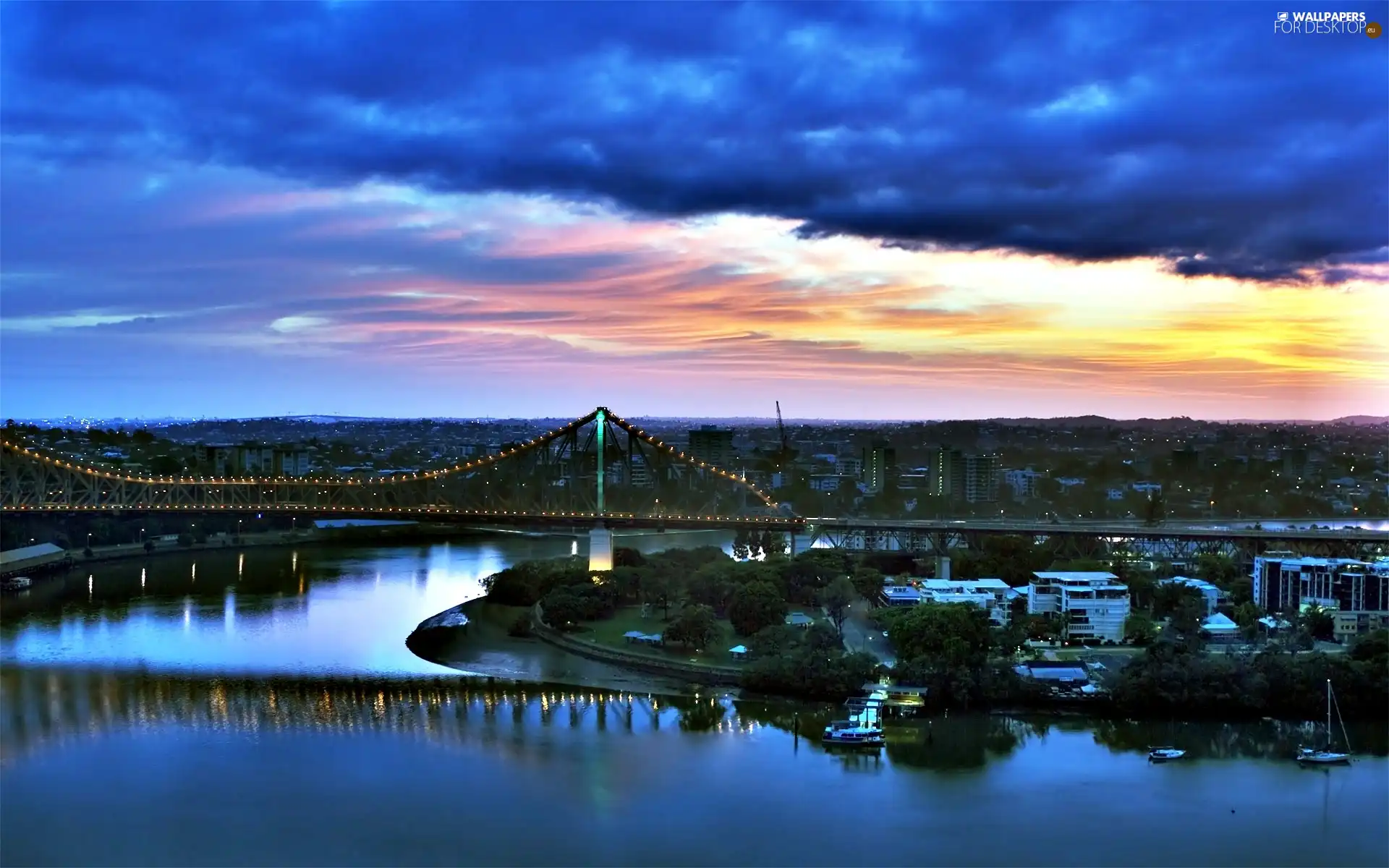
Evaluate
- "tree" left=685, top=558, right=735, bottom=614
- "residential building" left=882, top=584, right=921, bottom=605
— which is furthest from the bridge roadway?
"tree" left=685, top=558, right=735, bottom=614

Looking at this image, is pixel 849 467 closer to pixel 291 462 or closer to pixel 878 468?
pixel 878 468

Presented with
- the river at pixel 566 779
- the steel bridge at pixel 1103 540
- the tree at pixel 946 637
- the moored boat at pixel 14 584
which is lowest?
the river at pixel 566 779

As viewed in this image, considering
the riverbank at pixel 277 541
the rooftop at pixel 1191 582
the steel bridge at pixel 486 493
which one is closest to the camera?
the rooftop at pixel 1191 582

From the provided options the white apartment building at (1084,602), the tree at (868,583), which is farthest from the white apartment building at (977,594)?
the tree at (868,583)

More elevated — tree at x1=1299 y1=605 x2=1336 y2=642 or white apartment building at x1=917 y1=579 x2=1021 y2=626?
white apartment building at x1=917 y1=579 x2=1021 y2=626

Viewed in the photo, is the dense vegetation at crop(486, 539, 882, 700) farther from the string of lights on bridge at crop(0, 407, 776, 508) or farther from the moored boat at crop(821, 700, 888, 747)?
the string of lights on bridge at crop(0, 407, 776, 508)

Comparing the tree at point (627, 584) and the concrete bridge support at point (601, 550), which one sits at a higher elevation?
the concrete bridge support at point (601, 550)

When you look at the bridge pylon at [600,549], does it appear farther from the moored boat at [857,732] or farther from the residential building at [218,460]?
the residential building at [218,460]
